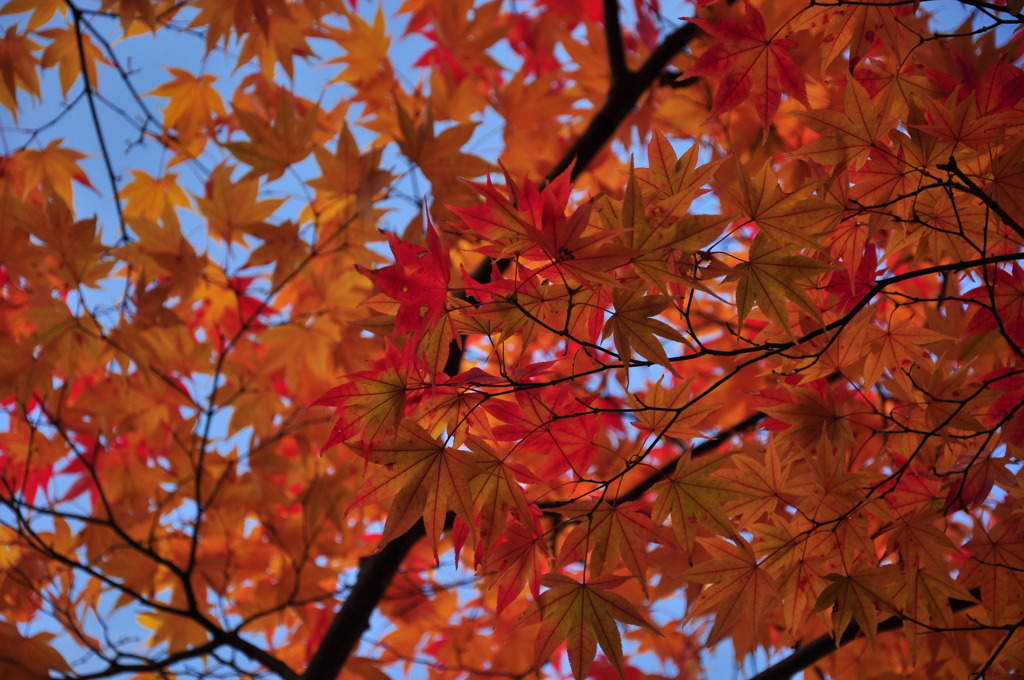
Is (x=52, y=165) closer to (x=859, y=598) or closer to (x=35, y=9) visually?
(x=35, y=9)

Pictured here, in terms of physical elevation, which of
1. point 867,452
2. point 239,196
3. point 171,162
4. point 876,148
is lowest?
point 867,452

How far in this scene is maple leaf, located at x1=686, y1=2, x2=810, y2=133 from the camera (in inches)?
32.9

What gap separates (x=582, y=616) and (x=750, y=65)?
0.68 m

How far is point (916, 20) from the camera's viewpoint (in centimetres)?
117

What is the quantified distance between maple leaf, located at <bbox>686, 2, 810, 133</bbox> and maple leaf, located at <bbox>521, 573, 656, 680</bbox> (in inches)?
22.0

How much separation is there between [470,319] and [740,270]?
0.88 ft

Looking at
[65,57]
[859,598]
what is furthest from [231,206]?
[859,598]

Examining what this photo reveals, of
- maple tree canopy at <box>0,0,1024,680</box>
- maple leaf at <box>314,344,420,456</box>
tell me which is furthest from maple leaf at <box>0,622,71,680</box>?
maple leaf at <box>314,344,420,456</box>

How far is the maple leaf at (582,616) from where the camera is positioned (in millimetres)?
698

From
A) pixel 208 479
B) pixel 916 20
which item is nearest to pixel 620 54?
pixel 916 20

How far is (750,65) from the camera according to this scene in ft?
2.84

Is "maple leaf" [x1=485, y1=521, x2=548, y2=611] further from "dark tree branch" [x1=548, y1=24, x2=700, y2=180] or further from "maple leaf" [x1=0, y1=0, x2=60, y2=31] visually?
"maple leaf" [x1=0, y1=0, x2=60, y2=31]

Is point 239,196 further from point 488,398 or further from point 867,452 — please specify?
point 867,452

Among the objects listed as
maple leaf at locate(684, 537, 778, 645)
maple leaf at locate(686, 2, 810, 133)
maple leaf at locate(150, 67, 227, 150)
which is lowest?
maple leaf at locate(684, 537, 778, 645)
